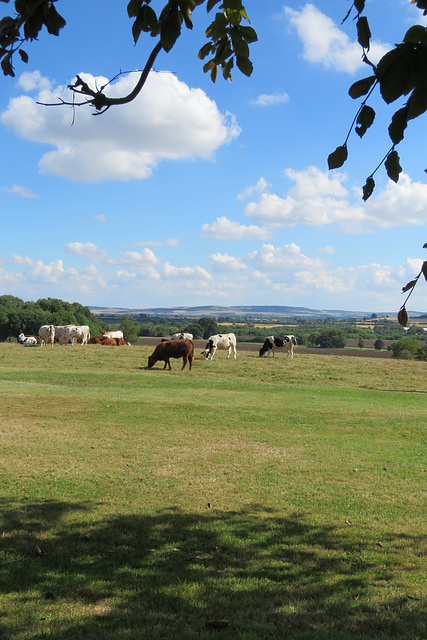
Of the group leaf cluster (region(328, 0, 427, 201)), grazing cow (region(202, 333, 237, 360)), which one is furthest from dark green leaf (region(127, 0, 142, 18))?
grazing cow (region(202, 333, 237, 360))

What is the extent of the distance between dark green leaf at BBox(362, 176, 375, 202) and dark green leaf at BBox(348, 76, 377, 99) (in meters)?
0.56

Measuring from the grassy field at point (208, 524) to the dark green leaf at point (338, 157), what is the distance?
3.38 meters

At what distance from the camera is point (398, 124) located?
277 cm

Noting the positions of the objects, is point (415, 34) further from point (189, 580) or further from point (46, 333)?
point (46, 333)

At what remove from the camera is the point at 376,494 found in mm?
7352

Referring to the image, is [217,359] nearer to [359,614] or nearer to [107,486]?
[107,486]

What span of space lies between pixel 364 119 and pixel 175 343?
987 inches

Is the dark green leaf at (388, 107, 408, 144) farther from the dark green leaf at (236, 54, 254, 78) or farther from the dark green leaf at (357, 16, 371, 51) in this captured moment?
the dark green leaf at (236, 54, 254, 78)

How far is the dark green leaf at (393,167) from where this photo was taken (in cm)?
297

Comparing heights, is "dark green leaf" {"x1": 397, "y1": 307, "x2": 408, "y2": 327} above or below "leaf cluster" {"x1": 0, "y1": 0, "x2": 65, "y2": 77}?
below

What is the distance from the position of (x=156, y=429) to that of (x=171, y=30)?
961 cm

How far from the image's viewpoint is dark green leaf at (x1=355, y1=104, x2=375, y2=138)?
117 inches

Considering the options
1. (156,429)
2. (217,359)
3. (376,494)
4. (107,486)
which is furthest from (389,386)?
(107,486)

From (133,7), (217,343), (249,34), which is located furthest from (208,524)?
(217,343)
